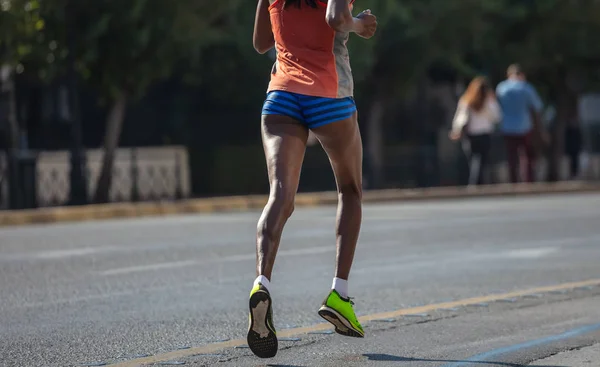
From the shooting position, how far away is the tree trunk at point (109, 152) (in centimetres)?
2599

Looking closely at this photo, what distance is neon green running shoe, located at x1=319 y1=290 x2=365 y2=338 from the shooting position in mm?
6723

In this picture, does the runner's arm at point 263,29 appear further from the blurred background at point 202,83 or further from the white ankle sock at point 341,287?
the blurred background at point 202,83

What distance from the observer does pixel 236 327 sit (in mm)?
7637

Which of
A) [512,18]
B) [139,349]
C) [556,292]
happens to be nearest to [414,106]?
[512,18]

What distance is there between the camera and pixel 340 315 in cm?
673

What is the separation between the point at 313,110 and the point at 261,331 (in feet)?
3.75

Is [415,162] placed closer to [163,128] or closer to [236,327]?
[163,128]

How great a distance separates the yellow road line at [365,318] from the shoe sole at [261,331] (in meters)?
0.55

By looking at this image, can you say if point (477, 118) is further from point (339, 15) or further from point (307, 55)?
point (339, 15)

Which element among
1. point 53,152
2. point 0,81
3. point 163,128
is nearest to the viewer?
point 0,81

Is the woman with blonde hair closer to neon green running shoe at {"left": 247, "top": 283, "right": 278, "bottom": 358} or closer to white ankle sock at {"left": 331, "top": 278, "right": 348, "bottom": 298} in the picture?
white ankle sock at {"left": 331, "top": 278, "right": 348, "bottom": 298}

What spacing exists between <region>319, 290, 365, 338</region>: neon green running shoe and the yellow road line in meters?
0.49

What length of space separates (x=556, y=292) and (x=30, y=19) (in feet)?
49.9

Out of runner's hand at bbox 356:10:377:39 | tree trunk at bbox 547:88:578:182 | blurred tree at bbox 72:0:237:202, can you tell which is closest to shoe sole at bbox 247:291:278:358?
→ runner's hand at bbox 356:10:377:39
